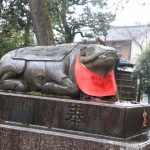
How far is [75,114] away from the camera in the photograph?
3.57m

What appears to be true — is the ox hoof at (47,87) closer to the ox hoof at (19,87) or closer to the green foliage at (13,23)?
the ox hoof at (19,87)

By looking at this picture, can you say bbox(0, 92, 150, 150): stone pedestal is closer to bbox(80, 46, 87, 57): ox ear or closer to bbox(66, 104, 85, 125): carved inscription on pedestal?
bbox(66, 104, 85, 125): carved inscription on pedestal

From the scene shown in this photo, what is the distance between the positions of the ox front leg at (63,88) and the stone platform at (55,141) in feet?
1.56

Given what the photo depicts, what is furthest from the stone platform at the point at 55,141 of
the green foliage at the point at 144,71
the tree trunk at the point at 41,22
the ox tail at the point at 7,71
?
the green foliage at the point at 144,71

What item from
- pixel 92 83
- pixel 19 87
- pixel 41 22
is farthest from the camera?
pixel 41 22

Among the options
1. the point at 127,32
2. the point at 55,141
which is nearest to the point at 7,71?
the point at 55,141

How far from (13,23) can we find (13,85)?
10.5 m

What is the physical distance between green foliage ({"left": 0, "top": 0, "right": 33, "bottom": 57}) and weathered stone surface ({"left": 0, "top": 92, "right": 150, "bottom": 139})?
33.0ft

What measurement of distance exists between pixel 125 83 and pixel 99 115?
41.2 feet

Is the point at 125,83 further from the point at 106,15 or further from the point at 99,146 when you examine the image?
the point at 99,146

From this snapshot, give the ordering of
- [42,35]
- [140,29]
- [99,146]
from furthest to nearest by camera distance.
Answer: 1. [140,29]
2. [42,35]
3. [99,146]

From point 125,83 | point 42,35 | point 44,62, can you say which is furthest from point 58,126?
point 125,83

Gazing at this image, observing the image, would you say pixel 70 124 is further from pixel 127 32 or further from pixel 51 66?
pixel 127 32

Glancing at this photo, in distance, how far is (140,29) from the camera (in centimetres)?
3064
